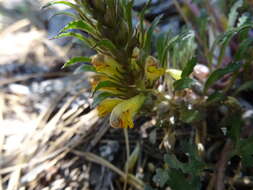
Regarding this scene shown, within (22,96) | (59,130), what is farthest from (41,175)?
Answer: (22,96)

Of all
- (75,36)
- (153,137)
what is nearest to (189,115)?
(153,137)

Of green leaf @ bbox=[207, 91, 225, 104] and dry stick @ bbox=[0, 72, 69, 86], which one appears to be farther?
dry stick @ bbox=[0, 72, 69, 86]

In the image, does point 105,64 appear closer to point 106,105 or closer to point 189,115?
point 106,105

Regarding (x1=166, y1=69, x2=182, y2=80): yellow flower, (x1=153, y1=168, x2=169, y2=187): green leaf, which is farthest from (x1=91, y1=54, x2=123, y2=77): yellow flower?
(x1=153, y1=168, x2=169, y2=187): green leaf

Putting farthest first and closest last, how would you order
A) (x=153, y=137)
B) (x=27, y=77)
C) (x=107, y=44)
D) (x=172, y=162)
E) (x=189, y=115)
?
(x=27, y=77)
(x=153, y=137)
(x=189, y=115)
(x=172, y=162)
(x=107, y=44)

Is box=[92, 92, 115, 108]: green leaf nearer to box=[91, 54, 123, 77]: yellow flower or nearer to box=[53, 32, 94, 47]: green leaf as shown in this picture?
box=[91, 54, 123, 77]: yellow flower

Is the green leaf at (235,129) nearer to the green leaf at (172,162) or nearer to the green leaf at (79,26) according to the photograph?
the green leaf at (172,162)
